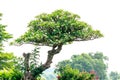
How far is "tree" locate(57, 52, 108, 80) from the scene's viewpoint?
64.4m

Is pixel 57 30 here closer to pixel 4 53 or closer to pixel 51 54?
pixel 51 54

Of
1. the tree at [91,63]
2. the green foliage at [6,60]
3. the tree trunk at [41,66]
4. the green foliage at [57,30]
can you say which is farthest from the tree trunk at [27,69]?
the tree at [91,63]

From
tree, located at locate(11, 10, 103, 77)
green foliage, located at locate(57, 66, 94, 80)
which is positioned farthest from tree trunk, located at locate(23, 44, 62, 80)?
green foliage, located at locate(57, 66, 94, 80)

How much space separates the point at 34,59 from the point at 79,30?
2.33m

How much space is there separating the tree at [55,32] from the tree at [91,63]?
154ft

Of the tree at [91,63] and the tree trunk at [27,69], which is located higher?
the tree at [91,63]

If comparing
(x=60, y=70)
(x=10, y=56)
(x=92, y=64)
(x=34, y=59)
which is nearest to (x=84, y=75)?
(x=60, y=70)

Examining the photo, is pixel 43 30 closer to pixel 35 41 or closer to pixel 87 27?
pixel 35 41

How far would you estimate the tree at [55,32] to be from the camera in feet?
50.5

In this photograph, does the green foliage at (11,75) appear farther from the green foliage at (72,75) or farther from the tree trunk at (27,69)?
the green foliage at (72,75)

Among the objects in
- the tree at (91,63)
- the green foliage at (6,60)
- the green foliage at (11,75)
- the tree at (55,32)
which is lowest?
the green foliage at (11,75)

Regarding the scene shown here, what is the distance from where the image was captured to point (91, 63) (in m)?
65.4

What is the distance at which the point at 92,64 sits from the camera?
215 ft

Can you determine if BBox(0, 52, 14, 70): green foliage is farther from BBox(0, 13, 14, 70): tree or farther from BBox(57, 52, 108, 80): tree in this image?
BBox(57, 52, 108, 80): tree
